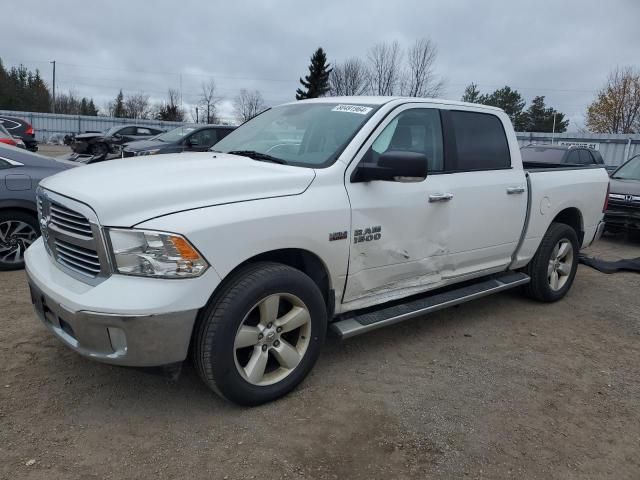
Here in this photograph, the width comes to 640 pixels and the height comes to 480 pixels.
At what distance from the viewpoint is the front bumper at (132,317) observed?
2.53 m

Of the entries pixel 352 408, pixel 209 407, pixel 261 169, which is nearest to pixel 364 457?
pixel 352 408

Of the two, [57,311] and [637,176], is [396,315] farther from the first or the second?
[637,176]

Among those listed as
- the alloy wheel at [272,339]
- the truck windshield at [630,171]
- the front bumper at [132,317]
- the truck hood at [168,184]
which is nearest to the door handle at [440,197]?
the truck hood at [168,184]

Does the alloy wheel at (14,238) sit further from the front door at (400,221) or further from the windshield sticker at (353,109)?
the front door at (400,221)

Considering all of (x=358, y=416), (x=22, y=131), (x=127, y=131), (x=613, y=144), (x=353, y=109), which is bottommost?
(x=358, y=416)

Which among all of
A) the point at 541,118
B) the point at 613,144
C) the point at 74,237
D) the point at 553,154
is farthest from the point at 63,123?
the point at 541,118

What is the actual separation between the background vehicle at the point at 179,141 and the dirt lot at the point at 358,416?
27.3ft

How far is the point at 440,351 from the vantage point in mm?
4016

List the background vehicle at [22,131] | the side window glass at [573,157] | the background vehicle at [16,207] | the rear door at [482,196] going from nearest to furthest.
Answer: the rear door at [482,196] < the background vehicle at [16,207] < the side window glass at [573,157] < the background vehicle at [22,131]

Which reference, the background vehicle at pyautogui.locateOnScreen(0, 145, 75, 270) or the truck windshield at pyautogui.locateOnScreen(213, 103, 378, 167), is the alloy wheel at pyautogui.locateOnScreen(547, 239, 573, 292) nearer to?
the truck windshield at pyautogui.locateOnScreen(213, 103, 378, 167)

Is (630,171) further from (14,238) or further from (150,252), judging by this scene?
(14,238)

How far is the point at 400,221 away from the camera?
3559 millimetres

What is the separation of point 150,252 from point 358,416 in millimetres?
1549

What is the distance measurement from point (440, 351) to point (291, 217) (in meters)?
1.83
